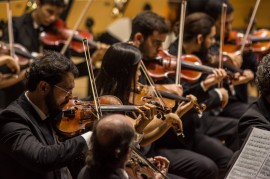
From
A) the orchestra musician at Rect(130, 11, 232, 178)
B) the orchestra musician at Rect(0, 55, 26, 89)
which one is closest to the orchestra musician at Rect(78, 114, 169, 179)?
the orchestra musician at Rect(130, 11, 232, 178)

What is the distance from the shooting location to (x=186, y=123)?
367 centimetres

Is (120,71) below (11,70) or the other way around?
the other way around

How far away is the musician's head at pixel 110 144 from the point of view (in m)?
2.05

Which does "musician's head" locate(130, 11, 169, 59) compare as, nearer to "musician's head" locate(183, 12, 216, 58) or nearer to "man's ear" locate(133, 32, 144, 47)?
"man's ear" locate(133, 32, 144, 47)

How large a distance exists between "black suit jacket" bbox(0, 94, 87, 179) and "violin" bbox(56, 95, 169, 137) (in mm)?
166

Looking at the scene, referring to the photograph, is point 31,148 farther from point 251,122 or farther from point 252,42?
point 252,42

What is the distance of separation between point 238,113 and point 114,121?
2413 millimetres

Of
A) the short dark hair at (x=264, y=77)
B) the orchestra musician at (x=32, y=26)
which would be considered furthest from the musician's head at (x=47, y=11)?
the short dark hair at (x=264, y=77)

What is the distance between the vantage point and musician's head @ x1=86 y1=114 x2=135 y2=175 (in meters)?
2.05

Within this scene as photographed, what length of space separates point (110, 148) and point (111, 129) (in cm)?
7

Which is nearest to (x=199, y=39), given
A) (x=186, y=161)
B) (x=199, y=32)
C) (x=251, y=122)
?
(x=199, y=32)

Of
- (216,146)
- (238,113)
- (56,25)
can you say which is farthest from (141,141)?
(56,25)

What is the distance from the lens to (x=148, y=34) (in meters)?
3.79

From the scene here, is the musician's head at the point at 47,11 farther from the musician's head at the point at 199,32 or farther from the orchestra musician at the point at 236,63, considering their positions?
the orchestra musician at the point at 236,63
